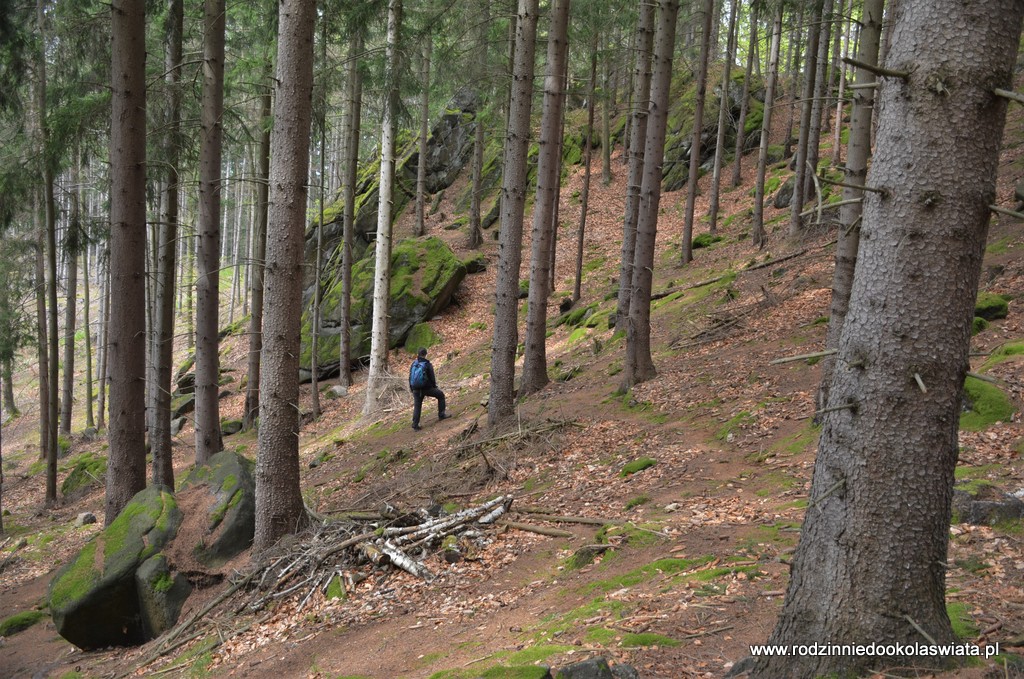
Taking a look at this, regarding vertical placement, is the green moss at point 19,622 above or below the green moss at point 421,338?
below

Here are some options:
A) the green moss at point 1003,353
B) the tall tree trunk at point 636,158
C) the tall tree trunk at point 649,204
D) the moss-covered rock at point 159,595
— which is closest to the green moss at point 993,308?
the green moss at point 1003,353

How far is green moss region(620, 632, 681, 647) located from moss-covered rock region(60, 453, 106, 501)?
17401 millimetres

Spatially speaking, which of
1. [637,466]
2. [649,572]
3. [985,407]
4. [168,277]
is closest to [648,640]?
[649,572]

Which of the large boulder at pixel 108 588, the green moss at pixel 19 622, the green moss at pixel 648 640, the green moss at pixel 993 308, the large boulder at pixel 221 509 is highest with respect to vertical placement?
the green moss at pixel 993 308

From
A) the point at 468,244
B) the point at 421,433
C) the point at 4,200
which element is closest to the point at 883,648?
the point at 421,433

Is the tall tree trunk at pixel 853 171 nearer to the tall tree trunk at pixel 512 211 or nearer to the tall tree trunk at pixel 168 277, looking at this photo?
the tall tree trunk at pixel 512 211

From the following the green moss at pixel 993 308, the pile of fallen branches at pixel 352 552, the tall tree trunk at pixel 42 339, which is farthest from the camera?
the tall tree trunk at pixel 42 339

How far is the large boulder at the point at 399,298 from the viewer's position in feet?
72.9

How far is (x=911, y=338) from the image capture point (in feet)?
10.2

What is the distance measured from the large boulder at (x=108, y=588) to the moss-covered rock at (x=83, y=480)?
10.7 meters

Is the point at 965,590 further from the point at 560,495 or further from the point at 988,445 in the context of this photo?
the point at 560,495

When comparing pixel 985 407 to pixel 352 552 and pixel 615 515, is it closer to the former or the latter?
pixel 615 515

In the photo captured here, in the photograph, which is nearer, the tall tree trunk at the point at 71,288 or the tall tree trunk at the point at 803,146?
the tall tree trunk at the point at 71,288

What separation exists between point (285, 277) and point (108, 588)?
419 centimetres
